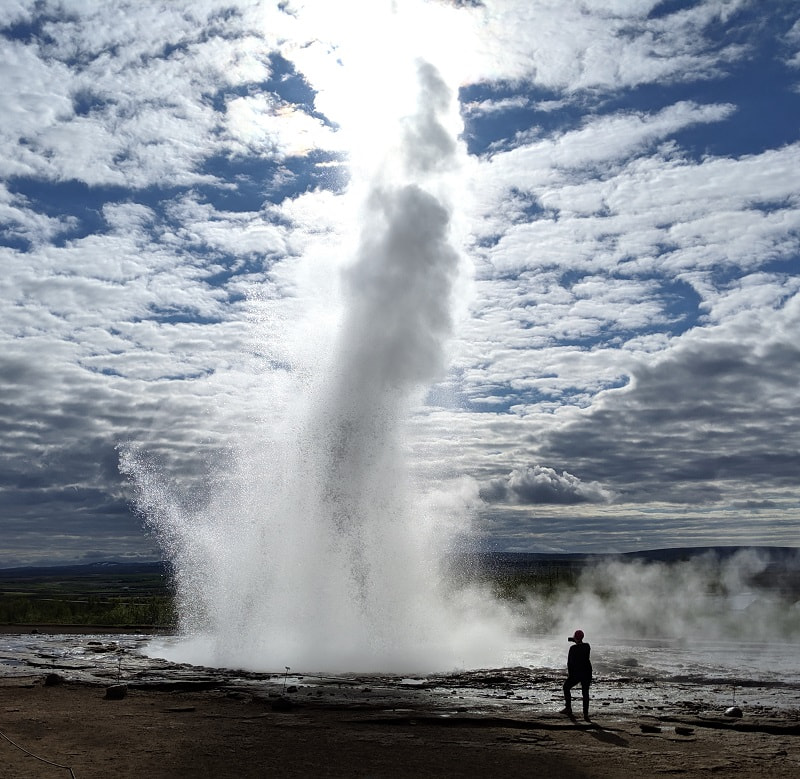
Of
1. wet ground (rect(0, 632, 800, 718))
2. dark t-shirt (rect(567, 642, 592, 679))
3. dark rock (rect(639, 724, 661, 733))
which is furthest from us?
wet ground (rect(0, 632, 800, 718))

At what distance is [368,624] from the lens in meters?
23.8

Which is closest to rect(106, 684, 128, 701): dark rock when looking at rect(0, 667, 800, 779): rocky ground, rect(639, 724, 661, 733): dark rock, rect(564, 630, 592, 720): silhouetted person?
rect(0, 667, 800, 779): rocky ground

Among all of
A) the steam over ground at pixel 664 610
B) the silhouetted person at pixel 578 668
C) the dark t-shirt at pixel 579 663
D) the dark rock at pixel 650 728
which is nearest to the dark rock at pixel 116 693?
Result: the silhouetted person at pixel 578 668

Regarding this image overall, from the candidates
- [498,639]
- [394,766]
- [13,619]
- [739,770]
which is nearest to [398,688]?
[394,766]

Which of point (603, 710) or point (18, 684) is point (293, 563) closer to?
point (18, 684)

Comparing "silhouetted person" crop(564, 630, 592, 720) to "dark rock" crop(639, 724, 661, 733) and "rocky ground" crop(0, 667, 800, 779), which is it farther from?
"dark rock" crop(639, 724, 661, 733)

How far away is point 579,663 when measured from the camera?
14859mm

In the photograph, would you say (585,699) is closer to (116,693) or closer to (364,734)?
(364,734)

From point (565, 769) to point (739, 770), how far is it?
7.54 feet

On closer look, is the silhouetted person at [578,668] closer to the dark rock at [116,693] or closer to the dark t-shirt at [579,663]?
the dark t-shirt at [579,663]

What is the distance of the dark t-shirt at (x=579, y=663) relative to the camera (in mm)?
14727

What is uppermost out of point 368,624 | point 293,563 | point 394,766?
point 293,563

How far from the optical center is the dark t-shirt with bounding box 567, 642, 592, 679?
14727 mm

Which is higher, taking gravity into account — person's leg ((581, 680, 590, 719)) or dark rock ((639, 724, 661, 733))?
person's leg ((581, 680, 590, 719))
